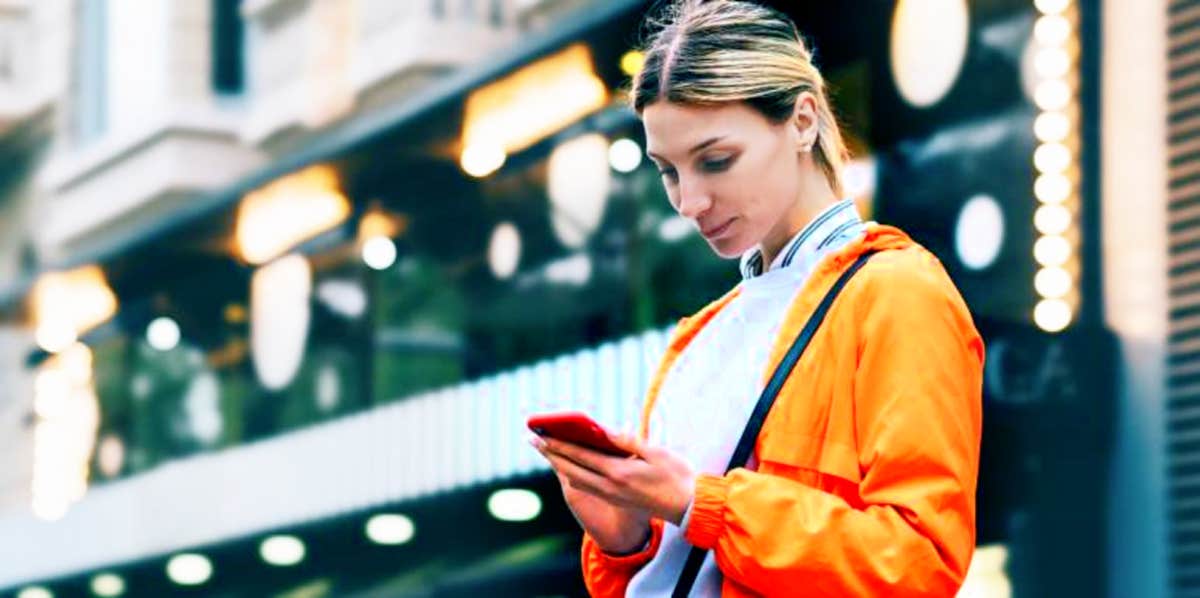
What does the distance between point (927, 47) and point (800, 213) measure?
23.8 ft

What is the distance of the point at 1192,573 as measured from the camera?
8.45m

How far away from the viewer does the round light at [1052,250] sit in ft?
28.7

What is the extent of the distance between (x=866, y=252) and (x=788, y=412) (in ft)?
0.68

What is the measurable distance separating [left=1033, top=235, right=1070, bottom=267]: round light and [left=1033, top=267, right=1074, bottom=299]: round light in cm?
5

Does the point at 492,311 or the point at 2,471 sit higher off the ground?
the point at 2,471

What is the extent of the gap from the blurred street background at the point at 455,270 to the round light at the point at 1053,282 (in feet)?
0.05

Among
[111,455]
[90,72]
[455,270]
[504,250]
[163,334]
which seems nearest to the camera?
[504,250]

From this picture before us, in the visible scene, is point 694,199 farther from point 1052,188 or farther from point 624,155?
point 624,155

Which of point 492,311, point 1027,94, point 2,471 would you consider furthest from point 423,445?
point 2,471

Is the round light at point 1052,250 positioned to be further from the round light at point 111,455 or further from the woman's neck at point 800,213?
the round light at point 111,455

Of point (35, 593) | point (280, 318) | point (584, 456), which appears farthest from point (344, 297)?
point (584, 456)

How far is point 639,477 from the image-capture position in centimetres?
213

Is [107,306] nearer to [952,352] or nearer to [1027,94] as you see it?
[1027,94]

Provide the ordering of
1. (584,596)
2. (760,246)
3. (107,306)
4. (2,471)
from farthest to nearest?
(2,471) < (107,306) < (584,596) < (760,246)
